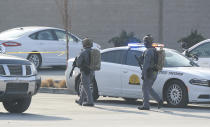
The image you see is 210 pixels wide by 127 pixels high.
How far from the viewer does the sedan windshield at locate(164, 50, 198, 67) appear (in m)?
15.9

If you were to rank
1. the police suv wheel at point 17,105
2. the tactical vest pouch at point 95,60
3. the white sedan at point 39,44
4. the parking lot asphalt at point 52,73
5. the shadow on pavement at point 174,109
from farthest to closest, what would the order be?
the white sedan at point 39,44
the parking lot asphalt at point 52,73
the tactical vest pouch at point 95,60
the shadow on pavement at point 174,109
the police suv wheel at point 17,105

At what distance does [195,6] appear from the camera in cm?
3066

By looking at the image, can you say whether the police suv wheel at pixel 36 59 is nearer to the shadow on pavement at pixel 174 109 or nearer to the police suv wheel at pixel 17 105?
the shadow on pavement at pixel 174 109

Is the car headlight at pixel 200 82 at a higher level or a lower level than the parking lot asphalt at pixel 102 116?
higher

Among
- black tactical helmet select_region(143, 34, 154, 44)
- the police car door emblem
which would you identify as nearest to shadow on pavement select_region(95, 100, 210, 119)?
the police car door emblem

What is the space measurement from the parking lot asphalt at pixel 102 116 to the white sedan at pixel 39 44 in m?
6.29

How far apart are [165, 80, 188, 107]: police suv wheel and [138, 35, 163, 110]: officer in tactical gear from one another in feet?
1.81

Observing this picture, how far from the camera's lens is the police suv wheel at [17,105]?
538 inches

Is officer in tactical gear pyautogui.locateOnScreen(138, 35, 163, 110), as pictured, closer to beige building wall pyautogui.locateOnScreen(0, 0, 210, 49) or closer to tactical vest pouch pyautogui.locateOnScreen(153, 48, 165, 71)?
tactical vest pouch pyautogui.locateOnScreen(153, 48, 165, 71)

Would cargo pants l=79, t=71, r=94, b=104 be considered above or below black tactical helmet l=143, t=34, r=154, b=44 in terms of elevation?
below

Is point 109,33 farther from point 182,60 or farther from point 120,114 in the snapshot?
point 120,114

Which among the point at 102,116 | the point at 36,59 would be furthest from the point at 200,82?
the point at 36,59

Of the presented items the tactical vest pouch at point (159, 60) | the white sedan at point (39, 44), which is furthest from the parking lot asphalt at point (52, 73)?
the tactical vest pouch at point (159, 60)

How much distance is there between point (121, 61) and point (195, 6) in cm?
1487
